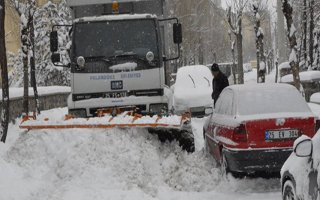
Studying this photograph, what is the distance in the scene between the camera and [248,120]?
7.54 metres

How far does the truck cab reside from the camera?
10.5 meters

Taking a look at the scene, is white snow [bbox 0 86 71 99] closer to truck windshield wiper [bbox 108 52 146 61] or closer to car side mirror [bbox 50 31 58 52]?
car side mirror [bbox 50 31 58 52]

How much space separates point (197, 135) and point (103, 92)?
436 centimetres

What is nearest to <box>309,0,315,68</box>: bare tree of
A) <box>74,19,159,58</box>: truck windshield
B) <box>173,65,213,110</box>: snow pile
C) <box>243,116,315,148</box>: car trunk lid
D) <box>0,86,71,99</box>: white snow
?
<box>173,65,213,110</box>: snow pile

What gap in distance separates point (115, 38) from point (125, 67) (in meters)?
0.68

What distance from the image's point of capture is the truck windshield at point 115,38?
10.6 m

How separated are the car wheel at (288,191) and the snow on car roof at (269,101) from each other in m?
2.10

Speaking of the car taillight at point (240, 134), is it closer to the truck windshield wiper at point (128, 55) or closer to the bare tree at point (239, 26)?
the truck windshield wiper at point (128, 55)

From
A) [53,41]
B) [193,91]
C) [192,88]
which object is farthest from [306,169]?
[192,88]

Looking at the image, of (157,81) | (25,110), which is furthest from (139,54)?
(25,110)

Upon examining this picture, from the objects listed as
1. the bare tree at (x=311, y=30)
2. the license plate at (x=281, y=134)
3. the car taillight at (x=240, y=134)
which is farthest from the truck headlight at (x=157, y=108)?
the bare tree at (x=311, y=30)

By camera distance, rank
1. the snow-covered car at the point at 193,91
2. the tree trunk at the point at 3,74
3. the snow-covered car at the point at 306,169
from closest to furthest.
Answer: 1. the snow-covered car at the point at 306,169
2. the tree trunk at the point at 3,74
3. the snow-covered car at the point at 193,91

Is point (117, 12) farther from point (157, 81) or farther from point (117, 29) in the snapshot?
point (157, 81)

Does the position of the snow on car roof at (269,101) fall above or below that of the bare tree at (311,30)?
below
